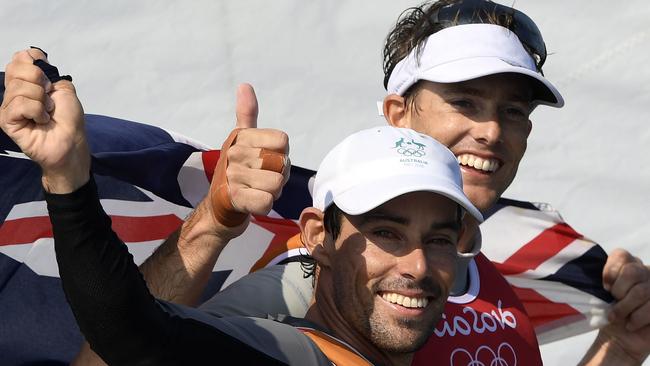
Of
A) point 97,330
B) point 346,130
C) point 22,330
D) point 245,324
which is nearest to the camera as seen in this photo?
point 97,330

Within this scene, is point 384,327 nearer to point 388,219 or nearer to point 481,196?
point 388,219

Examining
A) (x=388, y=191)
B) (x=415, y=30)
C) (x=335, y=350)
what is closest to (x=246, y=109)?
(x=388, y=191)

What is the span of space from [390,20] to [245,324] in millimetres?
2474

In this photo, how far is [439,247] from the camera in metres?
1.82

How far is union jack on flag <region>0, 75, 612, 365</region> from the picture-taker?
219 cm

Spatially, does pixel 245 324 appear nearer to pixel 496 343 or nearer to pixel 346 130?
pixel 496 343

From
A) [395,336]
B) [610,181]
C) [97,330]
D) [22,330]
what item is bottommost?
[610,181]

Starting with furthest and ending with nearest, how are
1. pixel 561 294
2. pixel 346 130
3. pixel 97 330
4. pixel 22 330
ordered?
pixel 346 130, pixel 561 294, pixel 22 330, pixel 97 330

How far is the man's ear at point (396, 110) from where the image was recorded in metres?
2.40

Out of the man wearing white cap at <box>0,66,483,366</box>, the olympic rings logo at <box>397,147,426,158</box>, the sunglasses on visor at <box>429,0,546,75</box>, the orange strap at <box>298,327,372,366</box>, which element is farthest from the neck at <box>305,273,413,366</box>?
the sunglasses on visor at <box>429,0,546,75</box>

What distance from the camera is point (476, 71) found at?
2.24 metres

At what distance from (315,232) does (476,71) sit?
525 millimetres

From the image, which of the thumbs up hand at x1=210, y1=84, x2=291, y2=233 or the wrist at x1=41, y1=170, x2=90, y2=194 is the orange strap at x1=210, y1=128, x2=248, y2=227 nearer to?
the thumbs up hand at x1=210, y1=84, x2=291, y2=233

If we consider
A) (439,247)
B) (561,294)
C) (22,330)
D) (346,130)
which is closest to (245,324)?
(439,247)
